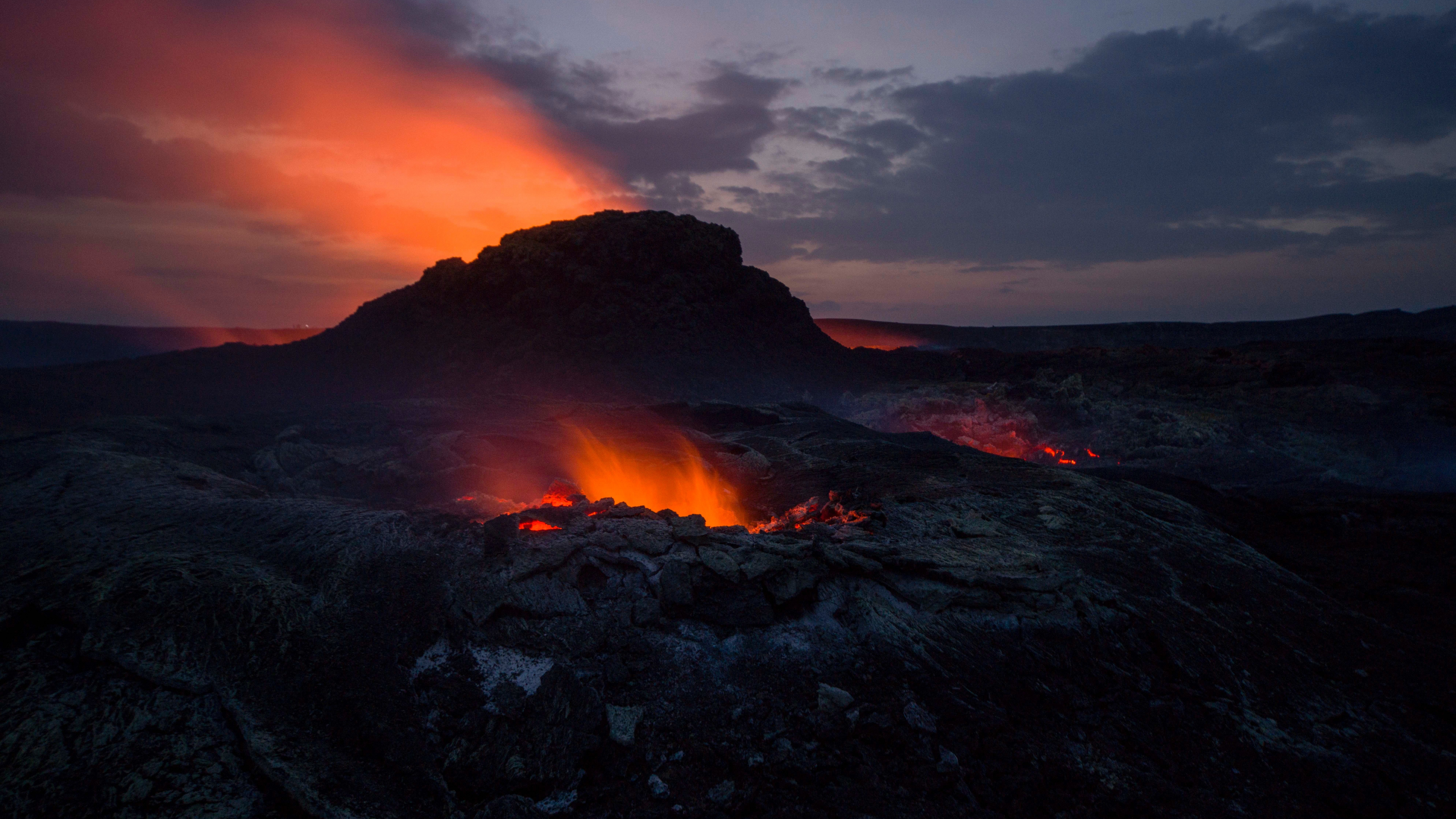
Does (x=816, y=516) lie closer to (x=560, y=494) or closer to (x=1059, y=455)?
(x=560, y=494)

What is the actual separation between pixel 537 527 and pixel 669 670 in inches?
85.5

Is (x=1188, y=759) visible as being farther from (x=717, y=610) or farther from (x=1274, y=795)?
(x=717, y=610)

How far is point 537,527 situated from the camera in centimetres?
648

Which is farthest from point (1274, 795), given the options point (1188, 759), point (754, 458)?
point (754, 458)

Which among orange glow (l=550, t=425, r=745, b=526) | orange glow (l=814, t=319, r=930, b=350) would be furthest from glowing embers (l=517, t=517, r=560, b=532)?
orange glow (l=814, t=319, r=930, b=350)

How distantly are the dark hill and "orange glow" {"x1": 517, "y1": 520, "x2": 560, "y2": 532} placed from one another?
45.7 ft

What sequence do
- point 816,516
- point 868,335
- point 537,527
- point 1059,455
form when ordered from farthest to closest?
1. point 868,335
2. point 1059,455
3. point 816,516
4. point 537,527

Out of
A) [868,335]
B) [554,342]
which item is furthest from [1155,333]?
[554,342]

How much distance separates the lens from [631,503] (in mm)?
9711

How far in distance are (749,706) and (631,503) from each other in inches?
205

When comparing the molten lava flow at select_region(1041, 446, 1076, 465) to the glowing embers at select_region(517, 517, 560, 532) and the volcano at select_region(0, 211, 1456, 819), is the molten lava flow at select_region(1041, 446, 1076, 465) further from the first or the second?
the glowing embers at select_region(517, 517, 560, 532)

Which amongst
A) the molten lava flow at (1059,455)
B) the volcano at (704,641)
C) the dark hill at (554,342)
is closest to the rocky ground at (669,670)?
the volcano at (704,641)

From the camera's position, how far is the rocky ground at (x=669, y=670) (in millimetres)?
4266

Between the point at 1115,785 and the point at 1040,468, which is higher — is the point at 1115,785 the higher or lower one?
the lower one
